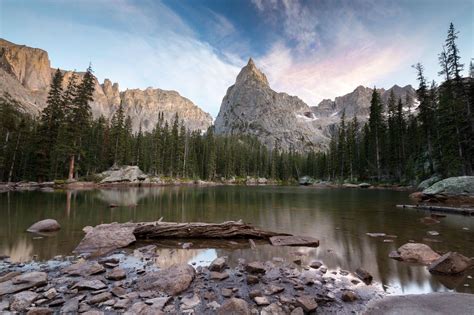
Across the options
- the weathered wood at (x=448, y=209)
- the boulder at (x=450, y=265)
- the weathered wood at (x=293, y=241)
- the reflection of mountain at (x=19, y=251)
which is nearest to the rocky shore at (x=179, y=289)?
the reflection of mountain at (x=19, y=251)

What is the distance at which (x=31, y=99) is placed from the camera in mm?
191875

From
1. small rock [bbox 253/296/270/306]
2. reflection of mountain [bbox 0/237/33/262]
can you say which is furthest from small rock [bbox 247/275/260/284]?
reflection of mountain [bbox 0/237/33/262]

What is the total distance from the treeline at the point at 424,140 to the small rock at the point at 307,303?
133 ft

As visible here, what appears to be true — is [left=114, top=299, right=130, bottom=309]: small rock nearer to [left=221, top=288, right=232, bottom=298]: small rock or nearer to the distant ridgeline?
[left=221, top=288, right=232, bottom=298]: small rock

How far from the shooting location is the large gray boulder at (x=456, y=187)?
2189cm

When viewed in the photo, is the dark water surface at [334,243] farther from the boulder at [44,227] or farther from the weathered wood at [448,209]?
the weathered wood at [448,209]

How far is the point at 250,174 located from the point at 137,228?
106 m

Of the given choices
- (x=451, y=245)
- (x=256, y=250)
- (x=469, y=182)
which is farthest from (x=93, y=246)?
(x=469, y=182)

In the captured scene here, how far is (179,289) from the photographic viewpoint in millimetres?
5551

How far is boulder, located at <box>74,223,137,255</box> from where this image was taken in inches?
344

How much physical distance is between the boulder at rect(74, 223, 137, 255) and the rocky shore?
46.5 inches

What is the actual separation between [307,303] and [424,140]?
2341 inches

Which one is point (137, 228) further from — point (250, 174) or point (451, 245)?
point (250, 174)

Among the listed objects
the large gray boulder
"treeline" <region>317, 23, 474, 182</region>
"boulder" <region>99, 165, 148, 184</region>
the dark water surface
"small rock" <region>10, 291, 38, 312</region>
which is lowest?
the dark water surface
